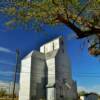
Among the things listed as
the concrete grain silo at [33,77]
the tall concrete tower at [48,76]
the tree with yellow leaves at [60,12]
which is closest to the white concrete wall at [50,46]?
the tall concrete tower at [48,76]

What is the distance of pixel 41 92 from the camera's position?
50562mm

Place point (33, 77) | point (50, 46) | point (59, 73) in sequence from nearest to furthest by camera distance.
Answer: point (33, 77) → point (59, 73) → point (50, 46)

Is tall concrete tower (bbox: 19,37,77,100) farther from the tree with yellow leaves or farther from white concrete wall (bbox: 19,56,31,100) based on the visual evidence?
the tree with yellow leaves

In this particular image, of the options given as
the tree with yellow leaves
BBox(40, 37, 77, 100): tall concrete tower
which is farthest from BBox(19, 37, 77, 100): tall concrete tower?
the tree with yellow leaves

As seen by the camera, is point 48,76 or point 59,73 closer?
point 59,73

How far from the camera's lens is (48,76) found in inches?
2060

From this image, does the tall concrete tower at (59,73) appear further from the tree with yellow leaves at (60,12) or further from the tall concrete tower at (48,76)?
the tree with yellow leaves at (60,12)

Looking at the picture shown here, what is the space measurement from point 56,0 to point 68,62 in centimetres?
4633

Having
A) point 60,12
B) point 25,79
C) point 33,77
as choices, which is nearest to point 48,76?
point 33,77

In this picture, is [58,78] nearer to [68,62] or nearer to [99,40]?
[68,62]

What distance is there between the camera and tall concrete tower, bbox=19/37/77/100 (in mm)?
49625

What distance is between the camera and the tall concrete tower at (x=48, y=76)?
49625mm

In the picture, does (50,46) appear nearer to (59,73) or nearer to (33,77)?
(59,73)

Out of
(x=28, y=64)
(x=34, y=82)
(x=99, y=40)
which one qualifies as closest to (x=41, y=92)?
(x=34, y=82)
